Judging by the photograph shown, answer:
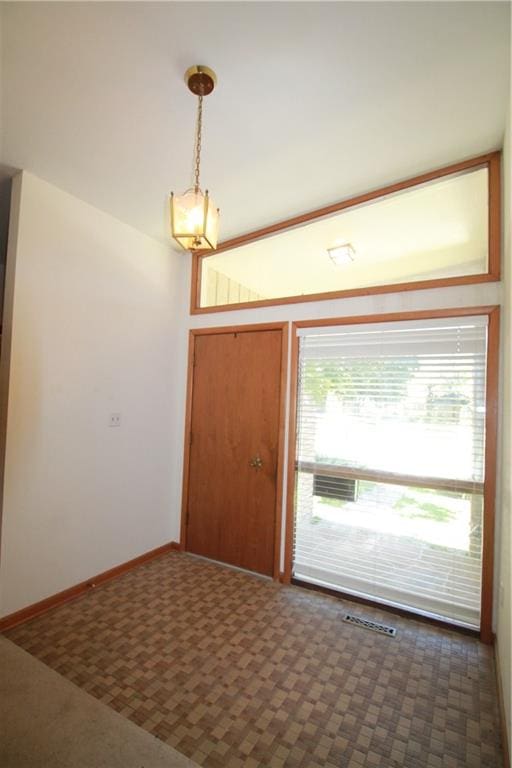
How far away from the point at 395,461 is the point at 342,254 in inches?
65.3

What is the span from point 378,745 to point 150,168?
10.7 feet

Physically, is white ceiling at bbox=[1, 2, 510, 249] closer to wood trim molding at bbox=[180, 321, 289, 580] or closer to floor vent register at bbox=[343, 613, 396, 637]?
wood trim molding at bbox=[180, 321, 289, 580]

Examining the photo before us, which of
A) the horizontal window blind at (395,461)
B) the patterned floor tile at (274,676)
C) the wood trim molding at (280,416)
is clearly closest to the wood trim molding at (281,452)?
the wood trim molding at (280,416)

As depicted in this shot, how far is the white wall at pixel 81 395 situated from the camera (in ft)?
6.96

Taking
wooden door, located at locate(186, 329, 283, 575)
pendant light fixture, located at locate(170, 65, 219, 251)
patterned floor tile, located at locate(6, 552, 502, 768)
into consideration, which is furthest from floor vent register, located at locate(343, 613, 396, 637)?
pendant light fixture, located at locate(170, 65, 219, 251)

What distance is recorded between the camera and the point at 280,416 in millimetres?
2781

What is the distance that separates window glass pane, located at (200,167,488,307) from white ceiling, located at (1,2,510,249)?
24 cm

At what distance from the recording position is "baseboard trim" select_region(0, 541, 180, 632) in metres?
2.08

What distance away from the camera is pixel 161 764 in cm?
132

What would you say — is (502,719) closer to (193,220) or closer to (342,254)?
(193,220)

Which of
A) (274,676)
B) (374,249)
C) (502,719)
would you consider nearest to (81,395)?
(274,676)

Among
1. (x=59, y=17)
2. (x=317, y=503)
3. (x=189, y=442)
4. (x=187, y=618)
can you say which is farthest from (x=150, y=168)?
(x=187, y=618)

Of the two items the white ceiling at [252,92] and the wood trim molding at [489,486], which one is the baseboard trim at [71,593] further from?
the white ceiling at [252,92]

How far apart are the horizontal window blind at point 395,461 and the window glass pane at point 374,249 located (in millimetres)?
401
